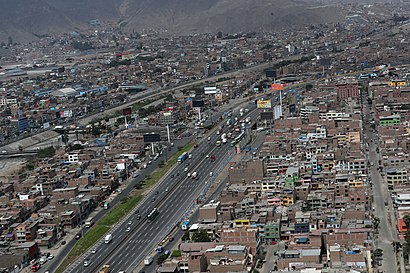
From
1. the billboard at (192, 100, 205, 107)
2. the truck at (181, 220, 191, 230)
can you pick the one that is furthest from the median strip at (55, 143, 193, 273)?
the billboard at (192, 100, 205, 107)

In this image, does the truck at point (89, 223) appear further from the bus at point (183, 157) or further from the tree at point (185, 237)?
the bus at point (183, 157)

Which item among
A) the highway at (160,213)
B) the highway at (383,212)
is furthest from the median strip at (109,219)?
the highway at (383,212)

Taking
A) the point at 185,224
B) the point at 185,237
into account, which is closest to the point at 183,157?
the point at 185,224

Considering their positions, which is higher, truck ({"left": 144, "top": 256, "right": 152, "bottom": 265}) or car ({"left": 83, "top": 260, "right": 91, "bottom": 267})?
truck ({"left": 144, "top": 256, "right": 152, "bottom": 265})

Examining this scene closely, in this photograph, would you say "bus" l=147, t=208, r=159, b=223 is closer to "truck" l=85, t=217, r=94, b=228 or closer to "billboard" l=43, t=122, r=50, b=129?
"truck" l=85, t=217, r=94, b=228

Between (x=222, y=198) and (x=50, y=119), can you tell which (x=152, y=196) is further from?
(x=50, y=119)

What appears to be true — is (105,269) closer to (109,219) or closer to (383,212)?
(109,219)
